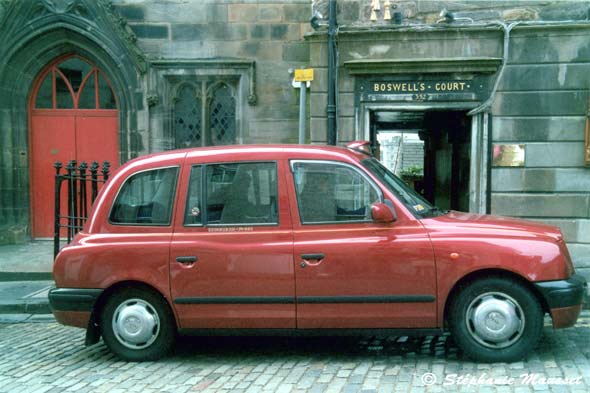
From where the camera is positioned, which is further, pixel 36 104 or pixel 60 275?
pixel 36 104

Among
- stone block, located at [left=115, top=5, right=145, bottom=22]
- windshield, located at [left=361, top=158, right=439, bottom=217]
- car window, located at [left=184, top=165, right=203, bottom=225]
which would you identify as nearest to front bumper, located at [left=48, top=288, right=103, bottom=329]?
car window, located at [left=184, top=165, right=203, bottom=225]

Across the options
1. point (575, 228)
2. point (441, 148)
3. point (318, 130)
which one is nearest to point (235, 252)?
point (318, 130)

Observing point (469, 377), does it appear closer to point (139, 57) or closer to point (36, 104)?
point (139, 57)

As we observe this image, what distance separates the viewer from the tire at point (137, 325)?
16.9 feet

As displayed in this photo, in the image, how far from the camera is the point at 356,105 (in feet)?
35.8

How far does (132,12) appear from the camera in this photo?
11.4 meters

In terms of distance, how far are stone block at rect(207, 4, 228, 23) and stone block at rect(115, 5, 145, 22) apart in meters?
1.24

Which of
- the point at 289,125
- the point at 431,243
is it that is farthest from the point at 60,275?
the point at 289,125

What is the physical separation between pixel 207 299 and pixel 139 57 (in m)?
7.40

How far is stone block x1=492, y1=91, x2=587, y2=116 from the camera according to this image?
34.1 ft

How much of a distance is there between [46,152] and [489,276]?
380 inches

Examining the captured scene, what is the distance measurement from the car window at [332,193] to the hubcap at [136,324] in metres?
1.54

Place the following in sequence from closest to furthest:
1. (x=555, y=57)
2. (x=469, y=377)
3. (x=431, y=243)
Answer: (x=469, y=377) < (x=431, y=243) < (x=555, y=57)

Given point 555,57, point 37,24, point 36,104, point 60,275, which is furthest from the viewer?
point 36,104
